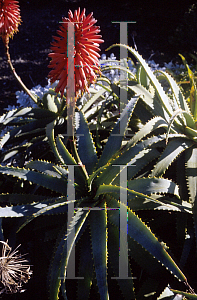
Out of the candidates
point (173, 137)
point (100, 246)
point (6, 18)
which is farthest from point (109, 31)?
point (100, 246)

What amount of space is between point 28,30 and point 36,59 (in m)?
0.82

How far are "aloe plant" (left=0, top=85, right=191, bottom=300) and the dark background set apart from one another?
1906 millimetres

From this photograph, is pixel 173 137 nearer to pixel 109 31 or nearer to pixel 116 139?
pixel 116 139

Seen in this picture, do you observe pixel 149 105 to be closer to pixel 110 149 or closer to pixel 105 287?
pixel 110 149

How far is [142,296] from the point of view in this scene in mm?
1053

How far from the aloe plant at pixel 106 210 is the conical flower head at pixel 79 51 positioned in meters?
0.24

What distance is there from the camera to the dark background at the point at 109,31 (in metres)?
3.08

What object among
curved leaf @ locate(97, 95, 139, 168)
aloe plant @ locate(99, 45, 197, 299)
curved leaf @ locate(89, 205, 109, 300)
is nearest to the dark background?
aloe plant @ locate(99, 45, 197, 299)

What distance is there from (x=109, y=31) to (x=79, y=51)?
309cm

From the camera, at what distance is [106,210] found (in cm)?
105

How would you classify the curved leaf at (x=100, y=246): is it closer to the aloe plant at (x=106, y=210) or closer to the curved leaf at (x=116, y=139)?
the aloe plant at (x=106, y=210)

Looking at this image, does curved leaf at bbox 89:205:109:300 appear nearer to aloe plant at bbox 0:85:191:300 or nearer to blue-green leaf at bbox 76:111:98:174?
aloe plant at bbox 0:85:191:300

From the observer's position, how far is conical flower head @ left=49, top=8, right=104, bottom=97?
878mm

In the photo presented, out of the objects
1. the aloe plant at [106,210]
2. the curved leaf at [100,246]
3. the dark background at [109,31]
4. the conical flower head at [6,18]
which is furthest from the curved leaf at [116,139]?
the dark background at [109,31]
